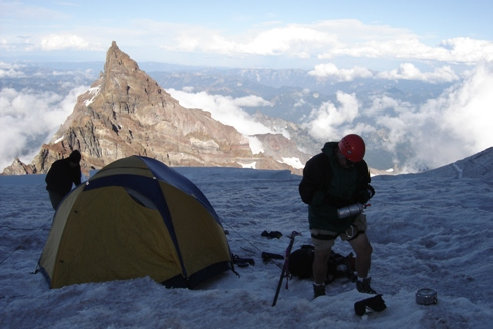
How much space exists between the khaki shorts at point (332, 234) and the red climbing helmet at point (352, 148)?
1039 millimetres

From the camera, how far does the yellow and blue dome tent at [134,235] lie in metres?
7.42

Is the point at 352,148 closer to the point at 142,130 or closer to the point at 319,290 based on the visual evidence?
the point at 319,290

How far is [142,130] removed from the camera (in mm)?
166625

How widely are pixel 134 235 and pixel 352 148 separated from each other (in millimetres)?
4321

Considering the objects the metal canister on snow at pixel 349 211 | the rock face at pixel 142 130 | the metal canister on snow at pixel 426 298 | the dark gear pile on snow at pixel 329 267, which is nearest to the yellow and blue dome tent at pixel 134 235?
the dark gear pile on snow at pixel 329 267

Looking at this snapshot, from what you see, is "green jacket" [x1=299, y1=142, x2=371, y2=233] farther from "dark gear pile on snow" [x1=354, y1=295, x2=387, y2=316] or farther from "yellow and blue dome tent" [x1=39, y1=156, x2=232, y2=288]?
"yellow and blue dome tent" [x1=39, y1=156, x2=232, y2=288]

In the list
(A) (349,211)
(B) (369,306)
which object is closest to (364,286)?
(A) (349,211)

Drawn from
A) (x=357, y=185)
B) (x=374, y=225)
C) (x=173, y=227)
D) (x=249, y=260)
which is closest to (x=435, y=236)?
(x=374, y=225)

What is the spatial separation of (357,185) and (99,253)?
4.74 m

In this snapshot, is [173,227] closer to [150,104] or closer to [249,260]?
[249,260]

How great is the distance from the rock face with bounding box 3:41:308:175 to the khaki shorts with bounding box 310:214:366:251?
473 feet

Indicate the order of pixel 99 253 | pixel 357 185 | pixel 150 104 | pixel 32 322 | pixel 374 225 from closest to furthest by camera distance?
pixel 32 322
pixel 357 185
pixel 99 253
pixel 374 225
pixel 150 104

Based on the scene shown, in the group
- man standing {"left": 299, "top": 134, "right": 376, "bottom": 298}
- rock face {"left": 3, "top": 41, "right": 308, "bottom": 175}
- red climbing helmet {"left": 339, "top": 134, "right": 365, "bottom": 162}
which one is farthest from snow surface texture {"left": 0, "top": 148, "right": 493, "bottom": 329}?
rock face {"left": 3, "top": 41, "right": 308, "bottom": 175}

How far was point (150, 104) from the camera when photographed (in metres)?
176
